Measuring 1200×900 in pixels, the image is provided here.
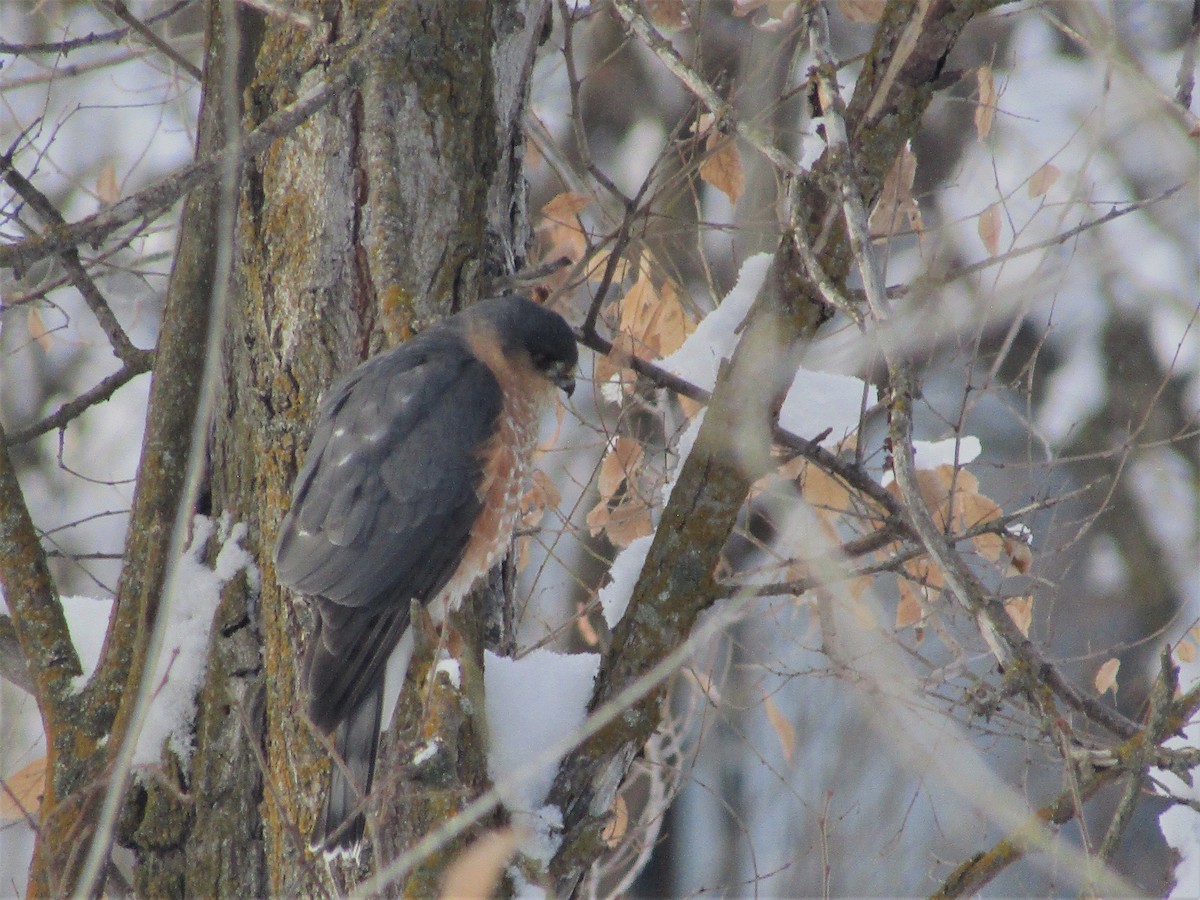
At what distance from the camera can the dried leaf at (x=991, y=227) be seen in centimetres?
385

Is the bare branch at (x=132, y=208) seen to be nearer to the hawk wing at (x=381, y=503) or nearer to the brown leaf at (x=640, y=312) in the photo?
the hawk wing at (x=381, y=503)

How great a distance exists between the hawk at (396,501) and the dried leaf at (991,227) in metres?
1.42

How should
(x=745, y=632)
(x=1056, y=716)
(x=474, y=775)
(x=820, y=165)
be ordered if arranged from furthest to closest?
(x=745, y=632) < (x=820, y=165) < (x=474, y=775) < (x=1056, y=716)

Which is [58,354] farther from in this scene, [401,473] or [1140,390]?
[1140,390]

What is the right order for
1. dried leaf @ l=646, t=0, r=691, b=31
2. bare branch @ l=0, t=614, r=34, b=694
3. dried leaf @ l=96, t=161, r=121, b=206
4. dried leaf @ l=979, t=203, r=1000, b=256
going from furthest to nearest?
dried leaf @ l=96, t=161, r=121, b=206
dried leaf @ l=646, t=0, r=691, b=31
dried leaf @ l=979, t=203, r=1000, b=256
bare branch @ l=0, t=614, r=34, b=694

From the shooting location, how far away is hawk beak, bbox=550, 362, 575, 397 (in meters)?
3.97

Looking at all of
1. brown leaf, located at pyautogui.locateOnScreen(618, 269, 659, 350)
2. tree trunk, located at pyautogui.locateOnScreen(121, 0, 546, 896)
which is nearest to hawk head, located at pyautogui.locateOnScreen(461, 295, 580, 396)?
tree trunk, located at pyautogui.locateOnScreen(121, 0, 546, 896)

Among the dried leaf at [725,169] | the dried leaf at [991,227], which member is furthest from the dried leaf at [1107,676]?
the dried leaf at [725,169]

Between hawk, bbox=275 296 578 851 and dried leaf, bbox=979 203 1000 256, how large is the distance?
1421 mm

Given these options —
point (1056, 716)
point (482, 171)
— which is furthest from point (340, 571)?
point (1056, 716)

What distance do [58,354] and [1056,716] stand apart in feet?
28.5

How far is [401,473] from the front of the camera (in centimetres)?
343

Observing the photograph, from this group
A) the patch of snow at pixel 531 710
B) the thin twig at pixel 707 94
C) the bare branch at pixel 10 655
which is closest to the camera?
→ the patch of snow at pixel 531 710

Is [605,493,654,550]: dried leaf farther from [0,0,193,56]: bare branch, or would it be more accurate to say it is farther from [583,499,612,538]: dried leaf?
[0,0,193,56]: bare branch
